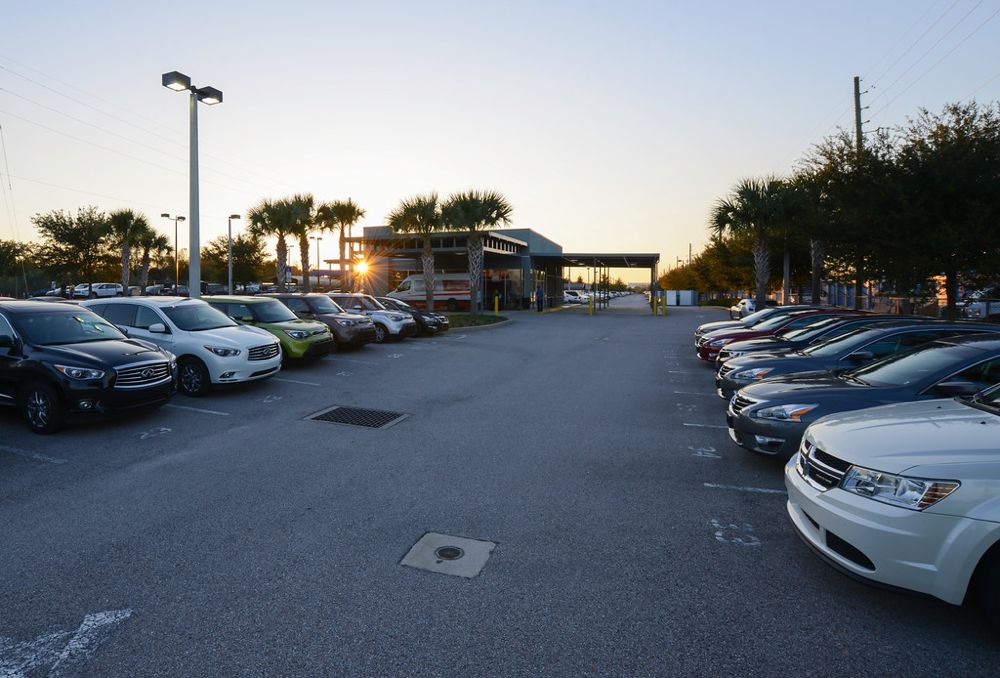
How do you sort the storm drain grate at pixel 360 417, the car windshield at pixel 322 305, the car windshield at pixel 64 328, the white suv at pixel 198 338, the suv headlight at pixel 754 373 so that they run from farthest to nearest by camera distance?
the car windshield at pixel 322 305 < the white suv at pixel 198 338 < the storm drain grate at pixel 360 417 < the suv headlight at pixel 754 373 < the car windshield at pixel 64 328

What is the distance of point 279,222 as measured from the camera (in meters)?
29.1

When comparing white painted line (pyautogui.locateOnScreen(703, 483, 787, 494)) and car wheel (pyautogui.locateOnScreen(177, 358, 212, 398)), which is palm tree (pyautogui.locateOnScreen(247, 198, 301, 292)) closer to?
car wheel (pyautogui.locateOnScreen(177, 358, 212, 398))

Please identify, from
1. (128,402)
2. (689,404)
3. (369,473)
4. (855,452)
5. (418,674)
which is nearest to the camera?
(418,674)

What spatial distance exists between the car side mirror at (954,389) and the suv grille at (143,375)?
9.09 metres

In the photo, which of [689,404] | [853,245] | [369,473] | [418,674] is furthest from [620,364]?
[418,674]

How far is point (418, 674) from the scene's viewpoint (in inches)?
114

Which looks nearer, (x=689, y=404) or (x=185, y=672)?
(x=185, y=672)

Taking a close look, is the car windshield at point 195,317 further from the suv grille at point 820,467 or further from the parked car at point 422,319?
the suv grille at point 820,467

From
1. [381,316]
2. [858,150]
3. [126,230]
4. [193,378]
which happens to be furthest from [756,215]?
[126,230]

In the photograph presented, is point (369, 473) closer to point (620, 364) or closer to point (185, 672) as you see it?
point (185, 672)

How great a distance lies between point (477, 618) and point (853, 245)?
53.2 feet

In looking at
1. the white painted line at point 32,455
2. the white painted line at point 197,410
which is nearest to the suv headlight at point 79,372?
the white painted line at point 32,455

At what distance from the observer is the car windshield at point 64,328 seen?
26.0 feet

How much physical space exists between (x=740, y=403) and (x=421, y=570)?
4.26 m
